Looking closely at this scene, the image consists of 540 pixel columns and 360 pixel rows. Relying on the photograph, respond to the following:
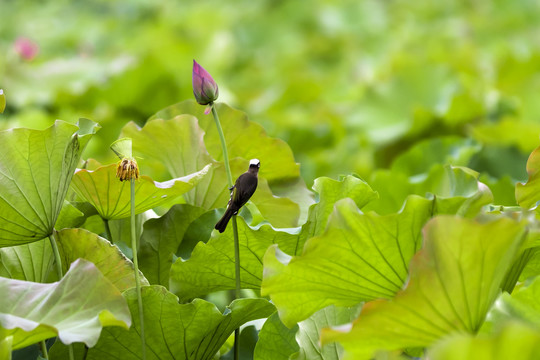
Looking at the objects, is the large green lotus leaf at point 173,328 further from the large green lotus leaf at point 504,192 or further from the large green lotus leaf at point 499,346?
the large green lotus leaf at point 504,192

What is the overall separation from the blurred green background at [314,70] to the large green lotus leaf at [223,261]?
0.43 m

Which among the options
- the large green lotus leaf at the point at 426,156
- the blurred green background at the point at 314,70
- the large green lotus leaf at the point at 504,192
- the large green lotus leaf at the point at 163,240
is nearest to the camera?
→ the large green lotus leaf at the point at 163,240

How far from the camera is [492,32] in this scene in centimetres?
255

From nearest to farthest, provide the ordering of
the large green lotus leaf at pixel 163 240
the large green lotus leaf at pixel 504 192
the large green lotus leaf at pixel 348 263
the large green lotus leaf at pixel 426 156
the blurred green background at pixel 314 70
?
the large green lotus leaf at pixel 348 263
the large green lotus leaf at pixel 163 240
the large green lotus leaf at pixel 504 192
the large green lotus leaf at pixel 426 156
the blurred green background at pixel 314 70

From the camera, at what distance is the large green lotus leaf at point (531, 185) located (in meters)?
0.40

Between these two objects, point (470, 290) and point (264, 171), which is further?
point (264, 171)

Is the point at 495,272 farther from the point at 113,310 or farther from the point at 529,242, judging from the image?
the point at 113,310

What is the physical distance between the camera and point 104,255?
15.5 inches

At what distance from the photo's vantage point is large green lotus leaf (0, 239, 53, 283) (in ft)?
1.41

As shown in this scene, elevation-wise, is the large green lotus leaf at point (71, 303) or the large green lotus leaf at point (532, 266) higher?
the large green lotus leaf at point (71, 303)

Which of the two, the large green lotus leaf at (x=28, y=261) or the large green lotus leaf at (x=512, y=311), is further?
the large green lotus leaf at (x=28, y=261)

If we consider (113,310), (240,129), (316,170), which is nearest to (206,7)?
(316,170)

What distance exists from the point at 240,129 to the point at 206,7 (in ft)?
7.22

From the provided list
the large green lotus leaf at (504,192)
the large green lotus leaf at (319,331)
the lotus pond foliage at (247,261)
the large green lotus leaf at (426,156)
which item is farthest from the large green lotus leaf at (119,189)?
the large green lotus leaf at (426,156)
